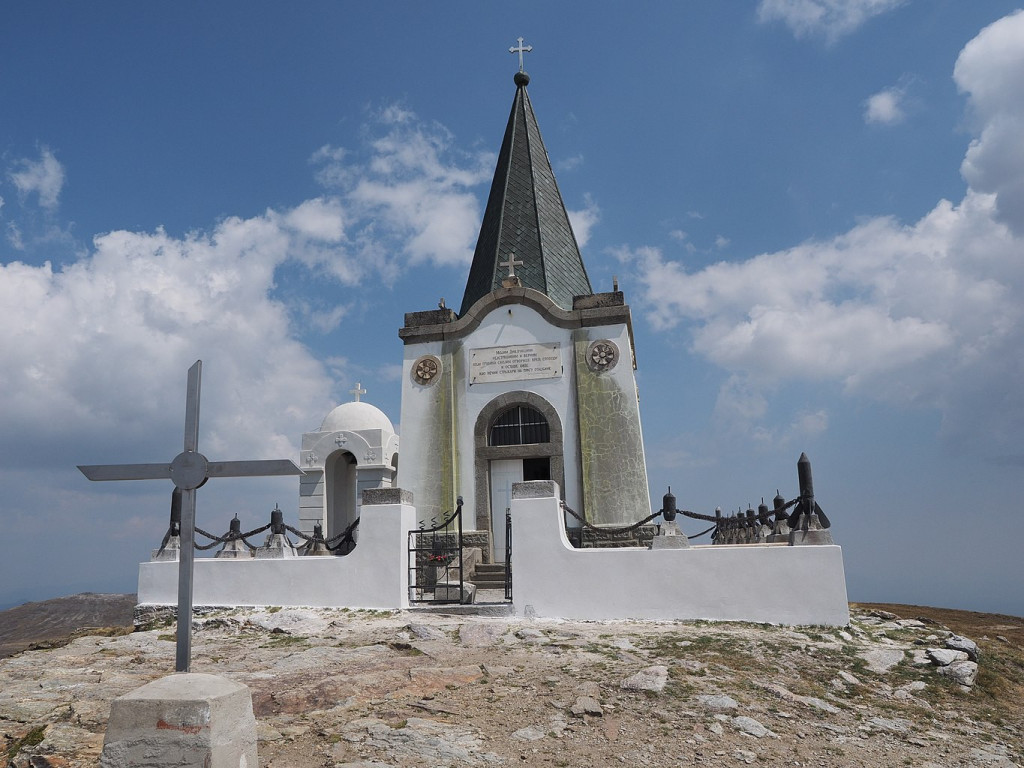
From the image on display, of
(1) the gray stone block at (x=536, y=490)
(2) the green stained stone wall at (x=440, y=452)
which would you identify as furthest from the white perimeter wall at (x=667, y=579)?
(2) the green stained stone wall at (x=440, y=452)

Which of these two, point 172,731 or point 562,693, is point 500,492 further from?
point 172,731

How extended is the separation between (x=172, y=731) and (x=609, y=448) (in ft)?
35.1

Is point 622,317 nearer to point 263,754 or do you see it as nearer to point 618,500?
point 618,500

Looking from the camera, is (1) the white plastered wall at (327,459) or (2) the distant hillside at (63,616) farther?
(1) the white plastered wall at (327,459)

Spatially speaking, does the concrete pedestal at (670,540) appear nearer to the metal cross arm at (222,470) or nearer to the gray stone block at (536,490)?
the gray stone block at (536,490)

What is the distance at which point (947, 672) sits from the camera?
7.94m

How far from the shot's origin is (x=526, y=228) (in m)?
17.7

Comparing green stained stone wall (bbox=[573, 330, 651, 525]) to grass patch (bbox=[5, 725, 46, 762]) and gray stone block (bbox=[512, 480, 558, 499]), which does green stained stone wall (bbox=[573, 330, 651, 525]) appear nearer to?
gray stone block (bbox=[512, 480, 558, 499])

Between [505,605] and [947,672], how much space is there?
5451mm

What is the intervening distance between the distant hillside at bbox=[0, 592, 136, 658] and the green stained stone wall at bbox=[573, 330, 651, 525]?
33.6 feet

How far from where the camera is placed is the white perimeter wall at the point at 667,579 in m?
9.78

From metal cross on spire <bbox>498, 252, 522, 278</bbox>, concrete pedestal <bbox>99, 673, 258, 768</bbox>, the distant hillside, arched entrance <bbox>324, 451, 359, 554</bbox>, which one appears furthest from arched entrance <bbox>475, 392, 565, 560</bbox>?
concrete pedestal <bbox>99, 673, 258, 768</bbox>

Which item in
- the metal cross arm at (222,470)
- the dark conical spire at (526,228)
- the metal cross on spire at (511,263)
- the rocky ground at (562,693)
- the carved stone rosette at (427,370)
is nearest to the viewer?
the rocky ground at (562,693)

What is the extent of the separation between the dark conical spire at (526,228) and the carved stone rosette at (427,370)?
2189 millimetres
